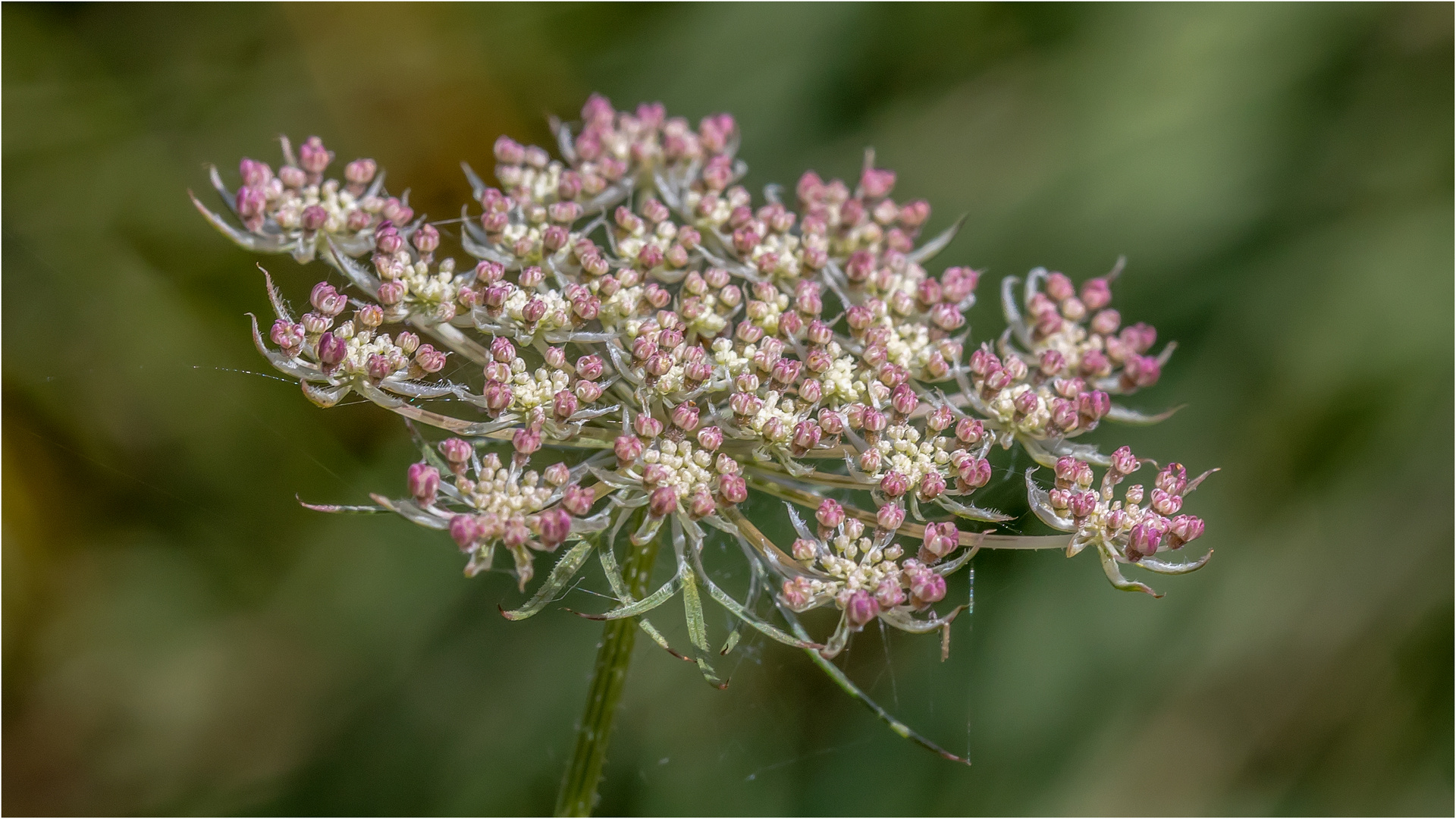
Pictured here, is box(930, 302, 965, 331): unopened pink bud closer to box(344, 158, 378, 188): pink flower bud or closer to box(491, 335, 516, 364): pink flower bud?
box(491, 335, 516, 364): pink flower bud

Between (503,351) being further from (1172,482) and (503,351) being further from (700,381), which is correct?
(1172,482)

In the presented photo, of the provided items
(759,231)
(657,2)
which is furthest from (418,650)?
(657,2)

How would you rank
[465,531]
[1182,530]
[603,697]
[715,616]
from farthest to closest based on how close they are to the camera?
1. [715,616]
2. [603,697]
3. [1182,530]
4. [465,531]

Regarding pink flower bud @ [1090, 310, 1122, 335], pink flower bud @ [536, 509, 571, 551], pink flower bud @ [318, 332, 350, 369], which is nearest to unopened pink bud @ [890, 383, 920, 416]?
pink flower bud @ [536, 509, 571, 551]

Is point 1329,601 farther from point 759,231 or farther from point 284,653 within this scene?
point 284,653

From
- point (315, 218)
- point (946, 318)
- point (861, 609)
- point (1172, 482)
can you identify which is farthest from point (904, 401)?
point (315, 218)

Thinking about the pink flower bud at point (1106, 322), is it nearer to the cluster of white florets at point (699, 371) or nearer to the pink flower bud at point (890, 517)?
the cluster of white florets at point (699, 371)
